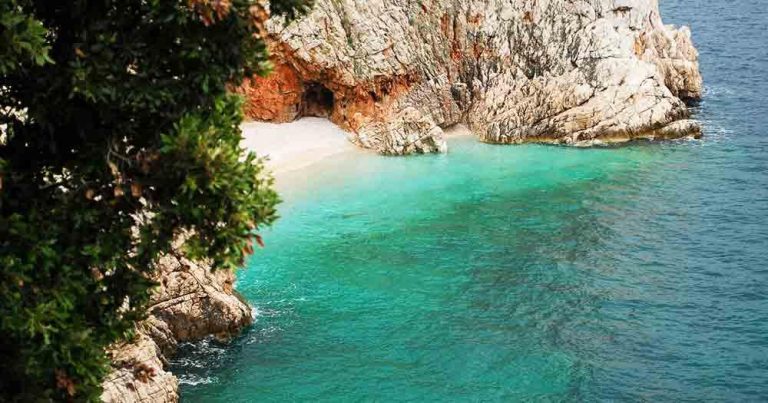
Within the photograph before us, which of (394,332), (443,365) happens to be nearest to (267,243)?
(394,332)

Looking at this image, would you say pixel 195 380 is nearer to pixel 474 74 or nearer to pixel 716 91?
pixel 474 74

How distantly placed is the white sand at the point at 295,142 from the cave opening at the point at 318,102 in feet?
2.42

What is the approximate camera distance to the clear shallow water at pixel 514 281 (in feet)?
112

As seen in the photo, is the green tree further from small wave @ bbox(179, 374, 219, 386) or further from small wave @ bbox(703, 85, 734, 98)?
small wave @ bbox(703, 85, 734, 98)

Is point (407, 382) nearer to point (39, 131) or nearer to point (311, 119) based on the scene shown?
point (39, 131)

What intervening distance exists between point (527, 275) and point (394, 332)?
29.7ft

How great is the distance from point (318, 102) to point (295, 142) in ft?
17.2

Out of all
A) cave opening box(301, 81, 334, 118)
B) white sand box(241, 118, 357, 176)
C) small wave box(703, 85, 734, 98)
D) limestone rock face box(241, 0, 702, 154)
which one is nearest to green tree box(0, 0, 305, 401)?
A: white sand box(241, 118, 357, 176)

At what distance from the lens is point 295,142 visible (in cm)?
6203

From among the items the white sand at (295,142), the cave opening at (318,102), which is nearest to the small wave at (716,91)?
the cave opening at (318,102)

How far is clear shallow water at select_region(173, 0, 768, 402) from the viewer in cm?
3403

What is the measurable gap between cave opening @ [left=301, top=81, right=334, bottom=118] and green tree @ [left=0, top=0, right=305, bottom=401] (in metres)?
47.4

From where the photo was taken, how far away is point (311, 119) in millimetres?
65312

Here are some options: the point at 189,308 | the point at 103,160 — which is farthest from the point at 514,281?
the point at 103,160
